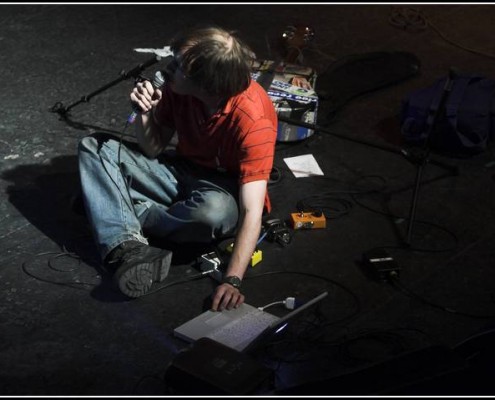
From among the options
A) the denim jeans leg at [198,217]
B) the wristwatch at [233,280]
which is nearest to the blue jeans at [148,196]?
the denim jeans leg at [198,217]

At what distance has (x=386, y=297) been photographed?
8.92 ft

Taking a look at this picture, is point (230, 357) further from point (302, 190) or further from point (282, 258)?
point (302, 190)

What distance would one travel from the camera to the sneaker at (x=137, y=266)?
8.49 feet

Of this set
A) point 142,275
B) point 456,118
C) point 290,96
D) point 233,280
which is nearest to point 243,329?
point 233,280

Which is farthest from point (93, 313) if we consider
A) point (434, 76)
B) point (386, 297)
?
point (434, 76)

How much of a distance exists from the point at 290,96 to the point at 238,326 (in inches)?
59.8

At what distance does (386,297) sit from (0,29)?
10.0ft

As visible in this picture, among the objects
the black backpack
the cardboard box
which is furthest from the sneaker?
the black backpack

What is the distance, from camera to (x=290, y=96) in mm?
3676

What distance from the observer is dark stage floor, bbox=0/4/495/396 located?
90.0 inches

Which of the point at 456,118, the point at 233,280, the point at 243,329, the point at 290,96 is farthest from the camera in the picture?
the point at 290,96

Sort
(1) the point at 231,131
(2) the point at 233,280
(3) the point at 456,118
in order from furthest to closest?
(3) the point at 456,118 < (1) the point at 231,131 < (2) the point at 233,280

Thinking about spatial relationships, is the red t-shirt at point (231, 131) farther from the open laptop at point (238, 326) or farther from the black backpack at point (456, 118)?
the black backpack at point (456, 118)

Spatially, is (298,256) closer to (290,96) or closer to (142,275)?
(142,275)
